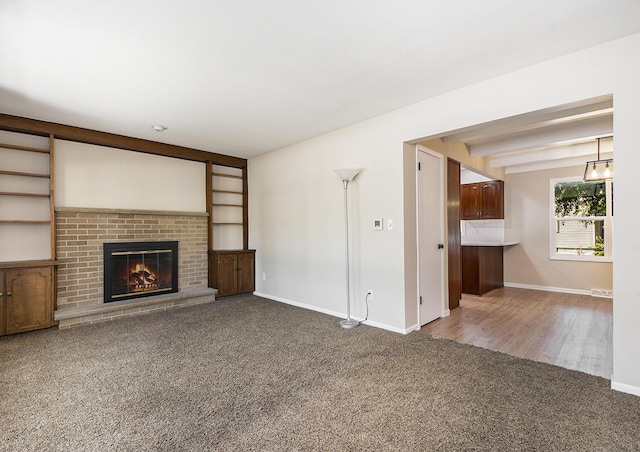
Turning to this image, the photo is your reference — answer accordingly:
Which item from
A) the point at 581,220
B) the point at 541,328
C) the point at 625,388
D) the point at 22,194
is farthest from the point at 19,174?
the point at 581,220

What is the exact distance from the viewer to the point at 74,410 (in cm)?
202

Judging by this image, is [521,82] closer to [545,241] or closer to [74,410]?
[74,410]

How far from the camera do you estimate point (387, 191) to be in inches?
143

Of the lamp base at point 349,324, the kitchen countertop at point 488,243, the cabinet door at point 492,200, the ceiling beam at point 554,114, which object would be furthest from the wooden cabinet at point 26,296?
the cabinet door at point 492,200

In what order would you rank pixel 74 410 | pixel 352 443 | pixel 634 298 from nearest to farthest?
pixel 352 443, pixel 74 410, pixel 634 298

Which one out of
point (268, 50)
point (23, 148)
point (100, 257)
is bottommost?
point (100, 257)

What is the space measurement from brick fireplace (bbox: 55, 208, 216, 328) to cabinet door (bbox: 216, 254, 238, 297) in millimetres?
263

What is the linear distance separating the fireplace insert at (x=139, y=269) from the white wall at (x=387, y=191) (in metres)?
1.40

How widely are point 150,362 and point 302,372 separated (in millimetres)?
1361

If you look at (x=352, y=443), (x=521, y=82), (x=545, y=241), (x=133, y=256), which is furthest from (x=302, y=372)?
(x=545, y=241)

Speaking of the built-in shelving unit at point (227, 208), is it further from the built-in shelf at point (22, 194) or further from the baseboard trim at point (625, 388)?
the baseboard trim at point (625, 388)

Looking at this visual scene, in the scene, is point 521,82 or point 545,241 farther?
point 545,241

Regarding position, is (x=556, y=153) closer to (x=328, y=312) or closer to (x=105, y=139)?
(x=328, y=312)

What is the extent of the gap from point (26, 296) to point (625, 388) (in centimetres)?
563
